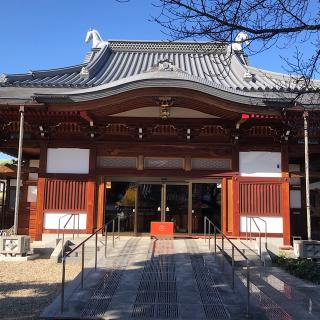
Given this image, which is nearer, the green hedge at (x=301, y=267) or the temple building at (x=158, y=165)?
the green hedge at (x=301, y=267)

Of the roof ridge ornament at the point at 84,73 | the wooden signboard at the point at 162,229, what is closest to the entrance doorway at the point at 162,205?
the wooden signboard at the point at 162,229

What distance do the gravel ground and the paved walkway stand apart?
0.40 m

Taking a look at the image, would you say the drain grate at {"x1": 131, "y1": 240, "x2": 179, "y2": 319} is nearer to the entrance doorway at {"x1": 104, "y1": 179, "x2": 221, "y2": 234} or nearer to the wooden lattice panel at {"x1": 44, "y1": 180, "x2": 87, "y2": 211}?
the entrance doorway at {"x1": 104, "y1": 179, "x2": 221, "y2": 234}

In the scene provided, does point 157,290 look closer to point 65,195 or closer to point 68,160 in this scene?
point 65,195

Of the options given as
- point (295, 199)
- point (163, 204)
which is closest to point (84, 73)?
point (163, 204)

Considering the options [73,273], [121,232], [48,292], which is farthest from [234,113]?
[48,292]

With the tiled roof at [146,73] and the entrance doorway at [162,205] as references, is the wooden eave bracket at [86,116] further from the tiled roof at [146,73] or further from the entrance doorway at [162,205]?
Answer: the entrance doorway at [162,205]

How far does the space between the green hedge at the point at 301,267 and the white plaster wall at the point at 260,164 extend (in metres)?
3.12

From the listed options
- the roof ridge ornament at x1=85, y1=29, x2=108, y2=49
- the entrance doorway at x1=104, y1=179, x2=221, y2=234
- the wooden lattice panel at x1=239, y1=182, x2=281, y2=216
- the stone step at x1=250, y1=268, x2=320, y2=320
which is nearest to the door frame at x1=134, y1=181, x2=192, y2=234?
the entrance doorway at x1=104, y1=179, x2=221, y2=234

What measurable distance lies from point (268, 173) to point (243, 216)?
1.56 m

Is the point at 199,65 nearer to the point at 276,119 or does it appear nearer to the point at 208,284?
the point at 276,119

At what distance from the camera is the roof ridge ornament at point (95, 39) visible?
63.4 ft

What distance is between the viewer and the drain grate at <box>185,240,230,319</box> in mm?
5615

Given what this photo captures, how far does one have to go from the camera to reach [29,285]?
7434mm
